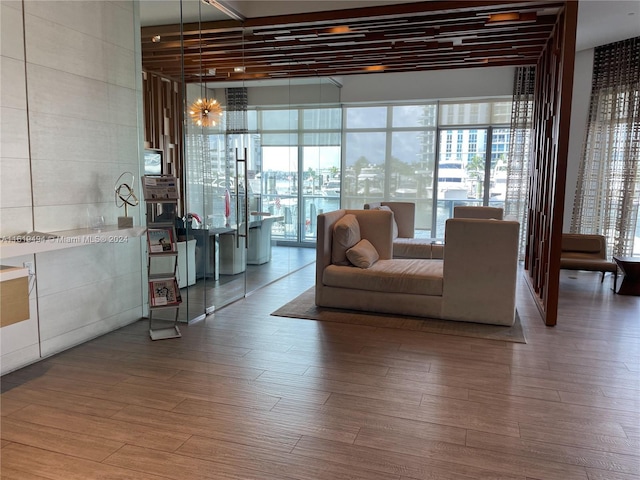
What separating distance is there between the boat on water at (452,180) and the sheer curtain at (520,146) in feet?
2.73

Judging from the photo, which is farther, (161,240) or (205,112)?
(205,112)

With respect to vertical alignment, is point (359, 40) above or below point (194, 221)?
above

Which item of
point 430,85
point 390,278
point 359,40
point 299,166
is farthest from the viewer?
point 430,85

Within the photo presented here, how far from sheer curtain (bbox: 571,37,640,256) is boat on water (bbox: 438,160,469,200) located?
206 cm

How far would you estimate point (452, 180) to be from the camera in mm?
8961

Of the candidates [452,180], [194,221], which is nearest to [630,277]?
[452,180]

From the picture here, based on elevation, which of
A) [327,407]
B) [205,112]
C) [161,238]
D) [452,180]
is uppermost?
[205,112]

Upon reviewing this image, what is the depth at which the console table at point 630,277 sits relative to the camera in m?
5.86

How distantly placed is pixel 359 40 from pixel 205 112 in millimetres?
2363

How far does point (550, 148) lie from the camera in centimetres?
526

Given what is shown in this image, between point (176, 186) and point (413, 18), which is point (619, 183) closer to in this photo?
point (413, 18)

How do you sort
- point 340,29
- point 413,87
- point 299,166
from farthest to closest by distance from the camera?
point 413,87 < point 299,166 < point 340,29

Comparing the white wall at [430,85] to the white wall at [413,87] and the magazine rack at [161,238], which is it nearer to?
the white wall at [413,87]

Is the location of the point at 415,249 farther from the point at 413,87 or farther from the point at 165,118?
the point at 165,118
